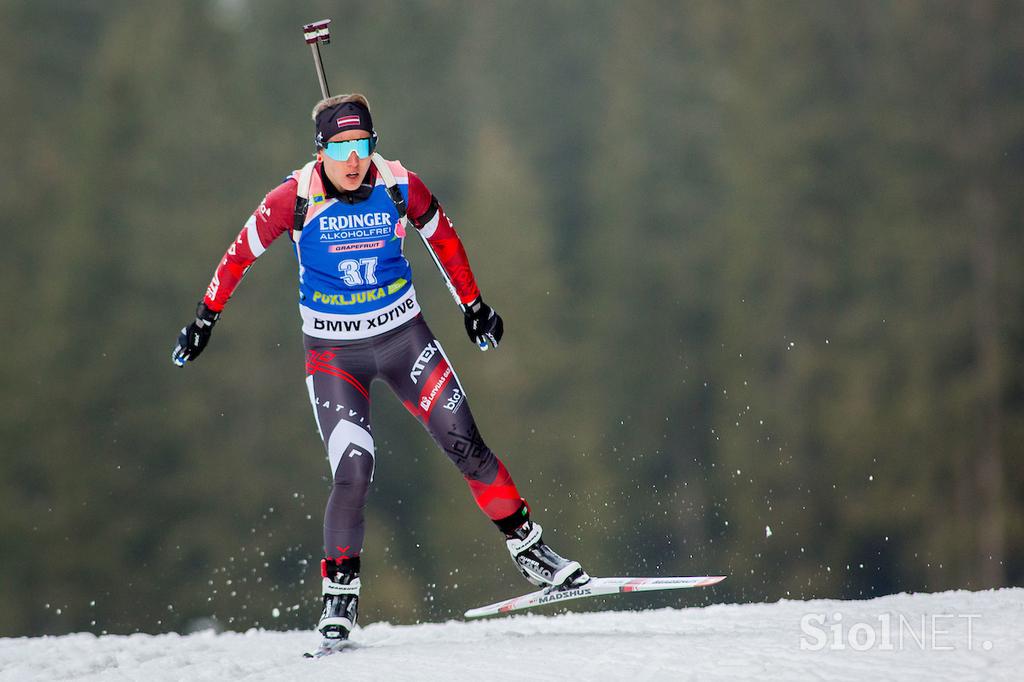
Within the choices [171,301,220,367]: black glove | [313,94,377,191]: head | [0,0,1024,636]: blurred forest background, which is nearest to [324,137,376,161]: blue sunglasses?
[313,94,377,191]: head

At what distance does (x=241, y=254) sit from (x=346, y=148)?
78 centimetres

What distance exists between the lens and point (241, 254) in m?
6.14

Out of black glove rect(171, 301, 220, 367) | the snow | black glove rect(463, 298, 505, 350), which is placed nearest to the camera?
the snow

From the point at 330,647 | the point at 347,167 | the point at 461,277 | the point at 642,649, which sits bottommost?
the point at 642,649

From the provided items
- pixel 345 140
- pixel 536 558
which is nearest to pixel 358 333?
pixel 345 140

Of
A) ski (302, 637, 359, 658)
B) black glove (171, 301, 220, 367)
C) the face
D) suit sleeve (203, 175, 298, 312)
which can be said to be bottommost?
ski (302, 637, 359, 658)

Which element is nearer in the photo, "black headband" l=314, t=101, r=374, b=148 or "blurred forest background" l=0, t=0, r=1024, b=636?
"black headband" l=314, t=101, r=374, b=148

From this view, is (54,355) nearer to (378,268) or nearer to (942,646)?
(378,268)

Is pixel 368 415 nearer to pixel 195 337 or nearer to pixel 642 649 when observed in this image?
pixel 195 337

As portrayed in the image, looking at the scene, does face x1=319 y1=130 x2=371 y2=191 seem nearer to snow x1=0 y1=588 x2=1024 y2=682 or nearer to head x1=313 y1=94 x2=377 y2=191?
head x1=313 y1=94 x2=377 y2=191

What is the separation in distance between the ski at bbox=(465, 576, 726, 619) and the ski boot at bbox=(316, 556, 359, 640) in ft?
2.03

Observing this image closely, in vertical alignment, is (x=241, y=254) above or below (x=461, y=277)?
above

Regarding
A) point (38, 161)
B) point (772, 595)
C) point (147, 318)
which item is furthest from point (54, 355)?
point (772, 595)

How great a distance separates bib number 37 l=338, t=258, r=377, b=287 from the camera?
19.8 feet
